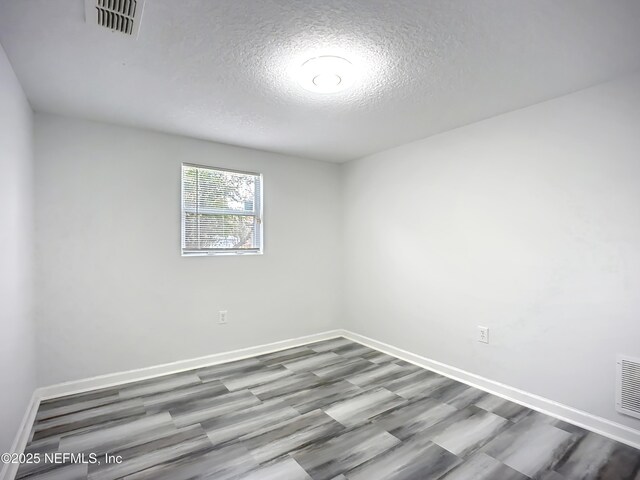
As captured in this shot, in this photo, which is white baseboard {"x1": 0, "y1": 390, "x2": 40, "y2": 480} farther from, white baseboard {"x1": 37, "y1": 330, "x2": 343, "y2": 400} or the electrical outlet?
the electrical outlet

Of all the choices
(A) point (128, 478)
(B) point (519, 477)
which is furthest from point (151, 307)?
(B) point (519, 477)

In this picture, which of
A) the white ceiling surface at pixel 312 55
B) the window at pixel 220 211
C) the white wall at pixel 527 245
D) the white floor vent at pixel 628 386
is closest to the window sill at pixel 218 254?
the window at pixel 220 211

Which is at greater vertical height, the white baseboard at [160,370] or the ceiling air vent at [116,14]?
the ceiling air vent at [116,14]

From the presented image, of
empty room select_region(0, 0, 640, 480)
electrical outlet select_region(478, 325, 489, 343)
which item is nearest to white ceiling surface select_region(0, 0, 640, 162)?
empty room select_region(0, 0, 640, 480)

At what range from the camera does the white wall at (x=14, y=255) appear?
1.83 metres

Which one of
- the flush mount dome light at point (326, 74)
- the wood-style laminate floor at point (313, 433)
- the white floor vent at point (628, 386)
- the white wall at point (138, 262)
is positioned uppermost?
the flush mount dome light at point (326, 74)

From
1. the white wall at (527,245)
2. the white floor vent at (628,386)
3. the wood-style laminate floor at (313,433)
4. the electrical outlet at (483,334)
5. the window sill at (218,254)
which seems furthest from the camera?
the window sill at (218,254)

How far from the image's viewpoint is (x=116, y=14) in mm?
1591

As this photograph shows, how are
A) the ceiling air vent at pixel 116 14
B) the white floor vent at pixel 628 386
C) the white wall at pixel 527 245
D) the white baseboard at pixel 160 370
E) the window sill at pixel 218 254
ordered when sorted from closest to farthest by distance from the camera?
1. the ceiling air vent at pixel 116 14
2. the white floor vent at pixel 628 386
3. the white wall at pixel 527 245
4. the white baseboard at pixel 160 370
5. the window sill at pixel 218 254

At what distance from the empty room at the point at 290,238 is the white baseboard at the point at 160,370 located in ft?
0.07

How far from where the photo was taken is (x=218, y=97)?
250 cm

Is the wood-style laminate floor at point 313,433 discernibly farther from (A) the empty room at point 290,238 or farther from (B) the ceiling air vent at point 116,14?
(B) the ceiling air vent at point 116,14

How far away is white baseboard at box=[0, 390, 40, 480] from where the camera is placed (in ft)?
5.90

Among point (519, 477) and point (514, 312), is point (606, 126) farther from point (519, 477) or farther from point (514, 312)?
point (519, 477)
